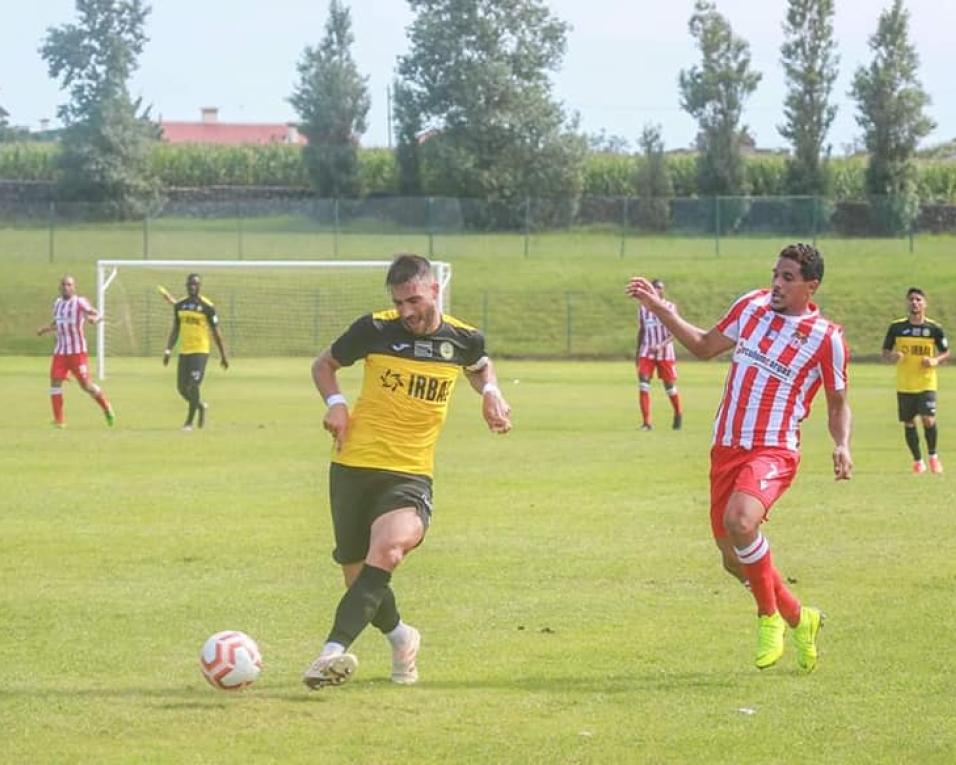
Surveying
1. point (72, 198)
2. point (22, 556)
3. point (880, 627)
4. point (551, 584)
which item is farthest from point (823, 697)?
point (72, 198)

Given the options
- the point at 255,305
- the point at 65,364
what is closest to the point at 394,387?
the point at 65,364

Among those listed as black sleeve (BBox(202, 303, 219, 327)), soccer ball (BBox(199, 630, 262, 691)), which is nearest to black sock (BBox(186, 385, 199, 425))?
black sleeve (BBox(202, 303, 219, 327))

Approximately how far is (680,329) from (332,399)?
1900mm

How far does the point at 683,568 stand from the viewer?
13.0m

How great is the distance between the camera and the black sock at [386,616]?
29.4 ft

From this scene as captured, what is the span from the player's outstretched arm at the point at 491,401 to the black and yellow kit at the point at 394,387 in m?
0.26

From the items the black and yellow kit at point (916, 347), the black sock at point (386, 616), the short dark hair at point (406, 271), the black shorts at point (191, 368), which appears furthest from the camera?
the black shorts at point (191, 368)

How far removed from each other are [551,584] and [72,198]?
66322 mm

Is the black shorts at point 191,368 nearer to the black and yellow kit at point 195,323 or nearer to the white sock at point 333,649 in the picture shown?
the black and yellow kit at point 195,323

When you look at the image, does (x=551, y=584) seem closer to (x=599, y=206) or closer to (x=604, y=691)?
(x=604, y=691)

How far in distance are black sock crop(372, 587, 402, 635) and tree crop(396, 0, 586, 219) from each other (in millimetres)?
64628

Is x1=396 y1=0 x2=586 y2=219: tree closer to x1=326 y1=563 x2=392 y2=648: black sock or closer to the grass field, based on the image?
the grass field

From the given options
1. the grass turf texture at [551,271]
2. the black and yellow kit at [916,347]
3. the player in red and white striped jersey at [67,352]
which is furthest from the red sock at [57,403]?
the grass turf texture at [551,271]

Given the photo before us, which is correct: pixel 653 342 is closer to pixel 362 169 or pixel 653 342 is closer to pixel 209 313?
pixel 209 313
